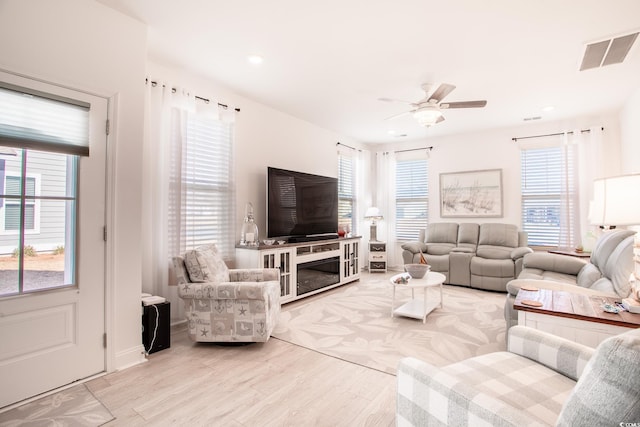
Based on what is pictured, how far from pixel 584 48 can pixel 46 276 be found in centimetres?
473

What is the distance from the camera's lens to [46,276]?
2037mm

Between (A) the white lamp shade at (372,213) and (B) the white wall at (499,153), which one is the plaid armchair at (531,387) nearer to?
(B) the white wall at (499,153)

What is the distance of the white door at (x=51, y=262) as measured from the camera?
190 cm

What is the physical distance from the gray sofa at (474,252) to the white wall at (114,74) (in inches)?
168

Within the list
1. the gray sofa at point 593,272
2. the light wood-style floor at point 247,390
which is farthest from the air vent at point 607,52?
the light wood-style floor at point 247,390

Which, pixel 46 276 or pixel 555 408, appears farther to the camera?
pixel 46 276

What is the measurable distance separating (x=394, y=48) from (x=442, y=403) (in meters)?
2.85

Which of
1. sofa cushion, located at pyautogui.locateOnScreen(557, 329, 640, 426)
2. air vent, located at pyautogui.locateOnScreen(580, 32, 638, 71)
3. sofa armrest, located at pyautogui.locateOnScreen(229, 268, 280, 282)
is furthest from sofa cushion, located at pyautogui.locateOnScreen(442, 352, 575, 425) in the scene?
air vent, located at pyautogui.locateOnScreen(580, 32, 638, 71)

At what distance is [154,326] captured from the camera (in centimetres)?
256

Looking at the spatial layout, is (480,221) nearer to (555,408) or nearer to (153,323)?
(555,408)

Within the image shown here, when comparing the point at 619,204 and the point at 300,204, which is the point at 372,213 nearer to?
the point at 300,204

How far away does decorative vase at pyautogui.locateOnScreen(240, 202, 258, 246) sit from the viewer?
3.76 m

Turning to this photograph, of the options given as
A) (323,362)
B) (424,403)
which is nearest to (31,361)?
(323,362)

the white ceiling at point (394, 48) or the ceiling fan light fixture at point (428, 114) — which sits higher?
the white ceiling at point (394, 48)
